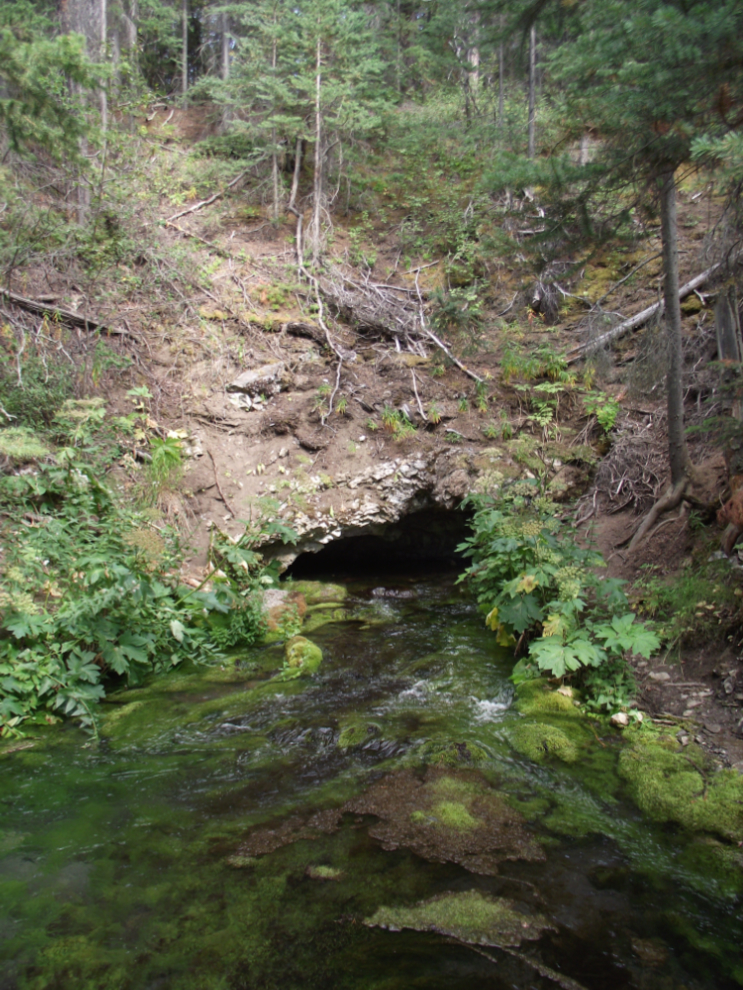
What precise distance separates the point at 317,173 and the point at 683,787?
11.9m

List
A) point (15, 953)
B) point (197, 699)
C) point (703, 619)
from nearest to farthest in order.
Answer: point (15, 953), point (703, 619), point (197, 699)

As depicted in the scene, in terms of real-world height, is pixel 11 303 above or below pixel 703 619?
above

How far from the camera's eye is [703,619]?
4992 mm

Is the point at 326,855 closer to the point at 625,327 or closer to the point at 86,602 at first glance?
the point at 86,602

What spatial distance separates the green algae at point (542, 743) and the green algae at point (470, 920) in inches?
58.9

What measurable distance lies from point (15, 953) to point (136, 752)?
5.87 feet

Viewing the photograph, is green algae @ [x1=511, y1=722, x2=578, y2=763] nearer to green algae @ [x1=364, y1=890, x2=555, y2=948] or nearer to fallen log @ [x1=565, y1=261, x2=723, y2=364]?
green algae @ [x1=364, y1=890, x2=555, y2=948]

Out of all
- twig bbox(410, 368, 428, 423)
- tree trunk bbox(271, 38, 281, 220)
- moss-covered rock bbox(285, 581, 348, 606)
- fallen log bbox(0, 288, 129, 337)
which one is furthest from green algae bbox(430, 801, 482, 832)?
tree trunk bbox(271, 38, 281, 220)

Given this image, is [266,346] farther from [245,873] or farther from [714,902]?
[714,902]

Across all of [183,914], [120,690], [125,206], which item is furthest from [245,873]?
[125,206]

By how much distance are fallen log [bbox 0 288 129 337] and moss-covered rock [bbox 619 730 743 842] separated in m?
7.98

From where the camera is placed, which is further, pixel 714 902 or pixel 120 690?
pixel 120 690

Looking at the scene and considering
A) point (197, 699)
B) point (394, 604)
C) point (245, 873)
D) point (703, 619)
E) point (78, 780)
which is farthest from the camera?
point (394, 604)

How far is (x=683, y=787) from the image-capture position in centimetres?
391
